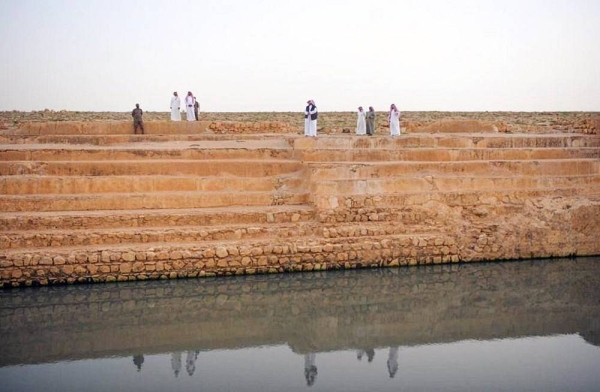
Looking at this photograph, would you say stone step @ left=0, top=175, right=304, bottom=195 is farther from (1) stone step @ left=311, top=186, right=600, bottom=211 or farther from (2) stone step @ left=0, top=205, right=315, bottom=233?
(1) stone step @ left=311, top=186, right=600, bottom=211

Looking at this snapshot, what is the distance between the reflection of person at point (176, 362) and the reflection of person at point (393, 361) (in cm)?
219

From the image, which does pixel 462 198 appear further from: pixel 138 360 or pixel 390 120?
pixel 138 360

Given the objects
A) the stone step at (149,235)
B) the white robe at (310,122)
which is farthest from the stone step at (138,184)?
the white robe at (310,122)

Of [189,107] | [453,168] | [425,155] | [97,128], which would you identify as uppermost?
[189,107]

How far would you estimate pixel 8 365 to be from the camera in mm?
6250

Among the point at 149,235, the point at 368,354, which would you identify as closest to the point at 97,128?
A: the point at 149,235

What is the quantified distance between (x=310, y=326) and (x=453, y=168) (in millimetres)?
5348

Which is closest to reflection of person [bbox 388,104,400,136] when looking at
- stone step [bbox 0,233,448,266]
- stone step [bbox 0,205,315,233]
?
stone step [bbox 0,233,448,266]

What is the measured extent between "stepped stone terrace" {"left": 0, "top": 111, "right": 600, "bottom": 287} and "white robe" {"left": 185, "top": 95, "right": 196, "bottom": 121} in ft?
13.0

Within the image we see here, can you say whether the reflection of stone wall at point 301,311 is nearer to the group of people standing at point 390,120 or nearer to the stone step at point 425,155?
the stone step at point 425,155

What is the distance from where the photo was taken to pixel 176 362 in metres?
6.40

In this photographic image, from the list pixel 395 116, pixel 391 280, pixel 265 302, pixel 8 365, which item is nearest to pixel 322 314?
pixel 265 302

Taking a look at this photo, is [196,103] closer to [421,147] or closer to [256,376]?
[421,147]

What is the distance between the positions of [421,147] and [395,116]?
2157 mm
